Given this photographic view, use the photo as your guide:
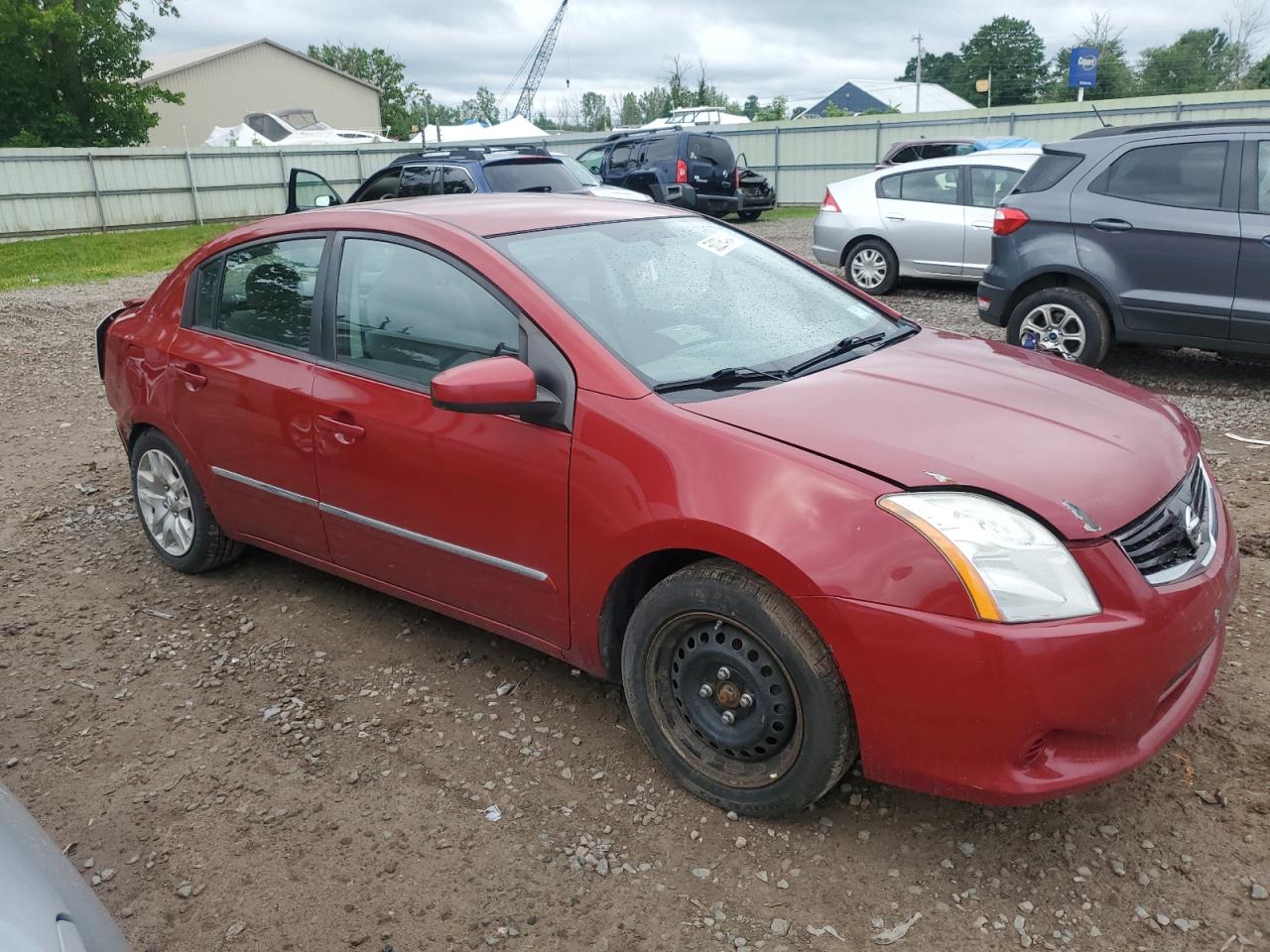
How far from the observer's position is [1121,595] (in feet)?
7.64

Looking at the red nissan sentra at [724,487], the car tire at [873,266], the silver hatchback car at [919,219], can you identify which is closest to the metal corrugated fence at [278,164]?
the silver hatchback car at [919,219]

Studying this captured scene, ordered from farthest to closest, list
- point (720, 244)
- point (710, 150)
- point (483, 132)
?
1. point (483, 132)
2. point (710, 150)
3. point (720, 244)

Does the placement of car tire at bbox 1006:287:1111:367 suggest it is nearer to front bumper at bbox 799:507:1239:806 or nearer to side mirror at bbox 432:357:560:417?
front bumper at bbox 799:507:1239:806

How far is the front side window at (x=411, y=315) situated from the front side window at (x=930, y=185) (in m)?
8.73

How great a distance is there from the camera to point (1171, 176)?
6809mm

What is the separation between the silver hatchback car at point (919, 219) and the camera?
1058 cm

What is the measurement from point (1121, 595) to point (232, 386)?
3.19 m

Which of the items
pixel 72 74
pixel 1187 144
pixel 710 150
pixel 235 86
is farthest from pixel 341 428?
pixel 235 86

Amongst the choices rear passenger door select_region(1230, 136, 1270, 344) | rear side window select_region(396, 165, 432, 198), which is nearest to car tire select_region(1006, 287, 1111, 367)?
rear passenger door select_region(1230, 136, 1270, 344)

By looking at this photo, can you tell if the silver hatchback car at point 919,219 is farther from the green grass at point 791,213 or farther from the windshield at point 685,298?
the green grass at point 791,213

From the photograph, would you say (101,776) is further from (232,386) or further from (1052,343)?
(1052,343)

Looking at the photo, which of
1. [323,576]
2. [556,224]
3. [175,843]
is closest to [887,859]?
[175,843]

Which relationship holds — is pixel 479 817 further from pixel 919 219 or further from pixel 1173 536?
pixel 919 219

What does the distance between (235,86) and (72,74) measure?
2056 cm
